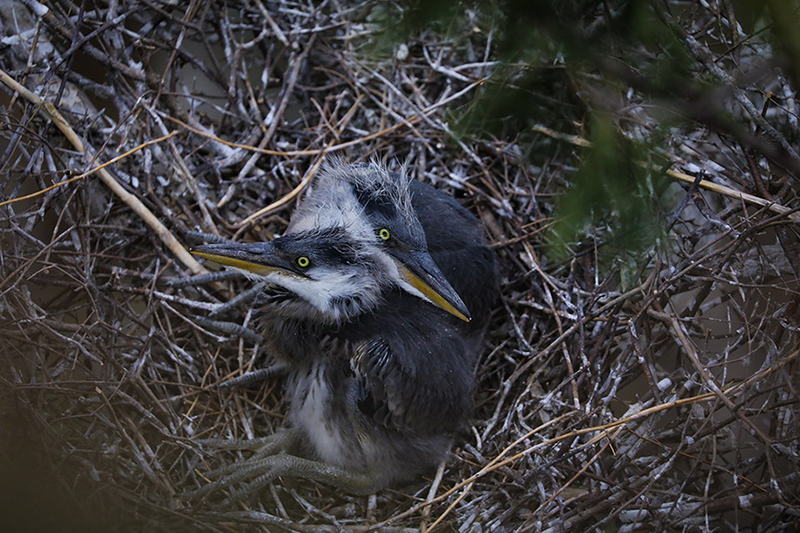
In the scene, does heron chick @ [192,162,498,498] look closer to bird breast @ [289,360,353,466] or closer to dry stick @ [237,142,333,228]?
bird breast @ [289,360,353,466]

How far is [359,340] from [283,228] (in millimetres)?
929

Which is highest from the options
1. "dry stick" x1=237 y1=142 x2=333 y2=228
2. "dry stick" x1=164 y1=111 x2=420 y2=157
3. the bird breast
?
"dry stick" x1=164 y1=111 x2=420 y2=157

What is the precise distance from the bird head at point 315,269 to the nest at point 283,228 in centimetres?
50

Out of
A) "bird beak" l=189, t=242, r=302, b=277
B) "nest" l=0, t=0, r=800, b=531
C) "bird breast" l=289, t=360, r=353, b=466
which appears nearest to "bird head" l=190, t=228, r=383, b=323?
"bird beak" l=189, t=242, r=302, b=277

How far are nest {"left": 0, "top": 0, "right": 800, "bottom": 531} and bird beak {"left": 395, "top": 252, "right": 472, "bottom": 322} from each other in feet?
1.38

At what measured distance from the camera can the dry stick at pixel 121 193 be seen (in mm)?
2447

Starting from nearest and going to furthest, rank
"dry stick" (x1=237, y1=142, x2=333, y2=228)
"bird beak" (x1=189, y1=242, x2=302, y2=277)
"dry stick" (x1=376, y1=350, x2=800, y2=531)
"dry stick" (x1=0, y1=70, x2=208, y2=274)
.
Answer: "dry stick" (x1=376, y1=350, x2=800, y2=531) < "bird beak" (x1=189, y1=242, x2=302, y2=277) < "dry stick" (x1=0, y1=70, x2=208, y2=274) < "dry stick" (x1=237, y1=142, x2=333, y2=228)

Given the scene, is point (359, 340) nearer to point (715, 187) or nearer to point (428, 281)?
point (428, 281)

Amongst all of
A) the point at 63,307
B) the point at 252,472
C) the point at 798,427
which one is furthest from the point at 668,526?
the point at 63,307

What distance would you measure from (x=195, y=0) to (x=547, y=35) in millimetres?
2191

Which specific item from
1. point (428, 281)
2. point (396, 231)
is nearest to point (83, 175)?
point (396, 231)

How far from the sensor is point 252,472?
2232mm

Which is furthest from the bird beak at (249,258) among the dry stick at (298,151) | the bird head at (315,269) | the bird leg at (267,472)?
the dry stick at (298,151)

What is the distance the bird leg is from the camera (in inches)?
85.4
